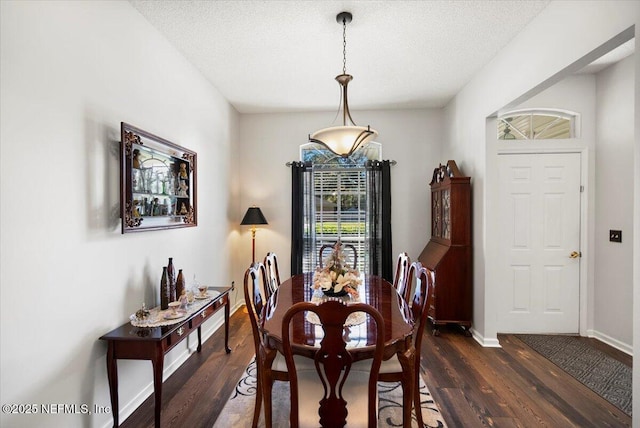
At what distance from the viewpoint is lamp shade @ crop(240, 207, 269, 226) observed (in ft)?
14.1

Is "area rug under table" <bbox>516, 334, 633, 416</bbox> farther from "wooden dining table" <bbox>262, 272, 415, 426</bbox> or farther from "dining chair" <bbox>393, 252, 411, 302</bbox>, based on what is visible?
"wooden dining table" <bbox>262, 272, 415, 426</bbox>

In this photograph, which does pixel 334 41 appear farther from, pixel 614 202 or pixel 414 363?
pixel 614 202

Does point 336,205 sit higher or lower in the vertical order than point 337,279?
→ higher

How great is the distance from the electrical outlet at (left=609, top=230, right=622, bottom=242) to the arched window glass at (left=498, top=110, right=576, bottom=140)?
112cm

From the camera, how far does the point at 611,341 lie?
10.7ft

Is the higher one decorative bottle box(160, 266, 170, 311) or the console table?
decorative bottle box(160, 266, 170, 311)

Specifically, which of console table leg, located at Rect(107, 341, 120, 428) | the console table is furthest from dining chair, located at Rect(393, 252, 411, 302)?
console table leg, located at Rect(107, 341, 120, 428)

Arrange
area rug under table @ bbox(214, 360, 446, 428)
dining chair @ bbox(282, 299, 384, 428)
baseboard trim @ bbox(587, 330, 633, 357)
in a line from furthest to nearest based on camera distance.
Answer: baseboard trim @ bbox(587, 330, 633, 357)
area rug under table @ bbox(214, 360, 446, 428)
dining chair @ bbox(282, 299, 384, 428)

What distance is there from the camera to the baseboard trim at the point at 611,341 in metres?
3.06

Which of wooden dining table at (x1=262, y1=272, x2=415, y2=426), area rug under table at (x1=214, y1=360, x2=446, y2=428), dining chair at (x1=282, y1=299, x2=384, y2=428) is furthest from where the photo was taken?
area rug under table at (x1=214, y1=360, x2=446, y2=428)

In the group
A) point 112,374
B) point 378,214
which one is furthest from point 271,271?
point 378,214

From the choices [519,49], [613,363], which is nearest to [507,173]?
[519,49]

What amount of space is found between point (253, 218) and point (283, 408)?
2.57 meters

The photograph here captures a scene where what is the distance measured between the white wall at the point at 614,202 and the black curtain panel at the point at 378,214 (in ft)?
7.66
